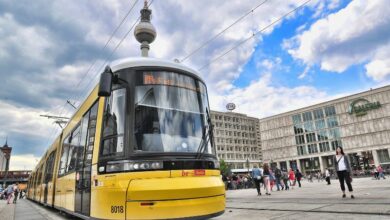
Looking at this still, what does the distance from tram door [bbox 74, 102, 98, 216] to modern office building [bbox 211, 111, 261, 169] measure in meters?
92.3

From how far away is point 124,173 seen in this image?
4.82 meters

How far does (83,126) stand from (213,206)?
3.95 metres

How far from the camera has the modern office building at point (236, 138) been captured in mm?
104562

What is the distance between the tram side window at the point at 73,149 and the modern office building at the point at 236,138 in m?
90.9

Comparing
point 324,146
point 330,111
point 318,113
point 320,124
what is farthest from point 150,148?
point 318,113

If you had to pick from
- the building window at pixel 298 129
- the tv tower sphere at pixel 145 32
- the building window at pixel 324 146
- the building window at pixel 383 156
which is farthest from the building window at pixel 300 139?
the tv tower sphere at pixel 145 32

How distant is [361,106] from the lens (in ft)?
233

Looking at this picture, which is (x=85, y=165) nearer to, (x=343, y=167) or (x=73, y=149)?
(x=73, y=149)

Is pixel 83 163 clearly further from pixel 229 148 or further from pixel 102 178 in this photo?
pixel 229 148

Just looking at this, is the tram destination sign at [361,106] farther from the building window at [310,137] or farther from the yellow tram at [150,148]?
the yellow tram at [150,148]

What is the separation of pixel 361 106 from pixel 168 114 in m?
77.2

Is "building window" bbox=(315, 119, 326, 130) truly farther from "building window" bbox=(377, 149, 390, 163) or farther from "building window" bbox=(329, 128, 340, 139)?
"building window" bbox=(377, 149, 390, 163)

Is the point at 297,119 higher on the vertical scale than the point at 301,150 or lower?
higher

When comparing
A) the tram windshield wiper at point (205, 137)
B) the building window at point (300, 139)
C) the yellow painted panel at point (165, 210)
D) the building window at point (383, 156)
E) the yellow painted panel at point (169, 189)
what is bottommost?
the yellow painted panel at point (165, 210)
